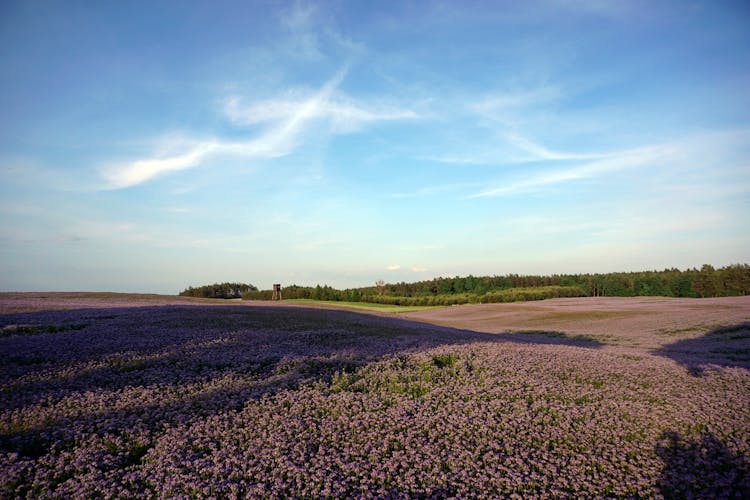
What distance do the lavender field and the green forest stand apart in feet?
216

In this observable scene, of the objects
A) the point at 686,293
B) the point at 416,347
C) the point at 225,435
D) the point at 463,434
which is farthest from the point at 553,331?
the point at 686,293

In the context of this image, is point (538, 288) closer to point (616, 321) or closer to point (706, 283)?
point (706, 283)

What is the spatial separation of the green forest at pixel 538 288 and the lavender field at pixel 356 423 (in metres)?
65.8

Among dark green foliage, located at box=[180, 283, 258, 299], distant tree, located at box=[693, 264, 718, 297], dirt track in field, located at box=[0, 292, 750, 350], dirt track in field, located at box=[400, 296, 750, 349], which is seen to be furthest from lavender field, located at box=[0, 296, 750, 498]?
distant tree, located at box=[693, 264, 718, 297]

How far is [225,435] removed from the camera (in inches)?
285

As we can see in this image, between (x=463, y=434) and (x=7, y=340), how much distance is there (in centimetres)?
1462

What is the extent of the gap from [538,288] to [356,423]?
90.7 metres

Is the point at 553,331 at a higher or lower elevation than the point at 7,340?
lower

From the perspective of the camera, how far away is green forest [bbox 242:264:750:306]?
264 ft

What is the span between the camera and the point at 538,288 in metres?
90.9

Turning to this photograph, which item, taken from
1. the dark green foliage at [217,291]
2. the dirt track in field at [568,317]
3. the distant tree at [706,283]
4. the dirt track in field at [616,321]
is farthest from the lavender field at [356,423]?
the distant tree at [706,283]

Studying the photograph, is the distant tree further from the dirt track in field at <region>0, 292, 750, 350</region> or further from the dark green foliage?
the dark green foliage

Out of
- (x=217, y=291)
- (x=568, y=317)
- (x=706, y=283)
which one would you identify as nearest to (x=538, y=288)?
(x=706, y=283)

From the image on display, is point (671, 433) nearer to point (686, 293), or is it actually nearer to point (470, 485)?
point (470, 485)
